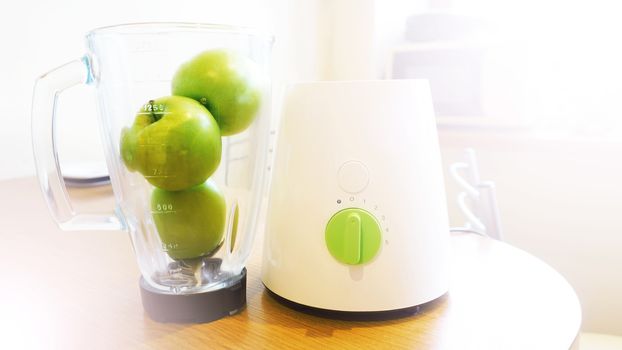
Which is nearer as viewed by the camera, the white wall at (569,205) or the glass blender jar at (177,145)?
the glass blender jar at (177,145)

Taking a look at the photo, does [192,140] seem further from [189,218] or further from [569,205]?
[569,205]

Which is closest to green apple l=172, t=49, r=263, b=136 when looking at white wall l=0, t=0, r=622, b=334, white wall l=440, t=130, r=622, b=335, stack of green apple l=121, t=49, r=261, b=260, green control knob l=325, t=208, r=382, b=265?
stack of green apple l=121, t=49, r=261, b=260

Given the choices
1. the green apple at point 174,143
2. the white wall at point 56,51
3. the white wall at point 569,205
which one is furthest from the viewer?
the white wall at point 569,205

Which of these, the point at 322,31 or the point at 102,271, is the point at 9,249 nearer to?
the point at 102,271

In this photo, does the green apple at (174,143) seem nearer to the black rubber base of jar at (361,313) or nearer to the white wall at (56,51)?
the black rubber base of jar at (361,313)

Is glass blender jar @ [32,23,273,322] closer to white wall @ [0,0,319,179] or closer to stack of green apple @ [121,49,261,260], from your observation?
stack of green apple @ [121,49,261,260]

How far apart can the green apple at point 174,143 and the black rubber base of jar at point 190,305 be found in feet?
0.29

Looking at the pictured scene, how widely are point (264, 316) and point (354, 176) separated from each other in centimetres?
14

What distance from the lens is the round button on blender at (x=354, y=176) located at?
39 centimetres

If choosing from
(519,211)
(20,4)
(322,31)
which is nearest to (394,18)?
(322,31)

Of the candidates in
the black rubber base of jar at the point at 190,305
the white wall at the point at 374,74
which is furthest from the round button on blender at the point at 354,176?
the white wall at the point at 374,74

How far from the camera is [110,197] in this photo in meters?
0.83

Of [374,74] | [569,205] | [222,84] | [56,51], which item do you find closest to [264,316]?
[222,84]

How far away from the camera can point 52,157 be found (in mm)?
401
